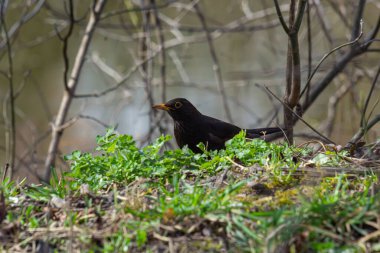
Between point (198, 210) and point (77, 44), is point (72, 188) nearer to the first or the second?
point (198, 210)

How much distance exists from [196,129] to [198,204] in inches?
139

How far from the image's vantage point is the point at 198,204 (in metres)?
3.62

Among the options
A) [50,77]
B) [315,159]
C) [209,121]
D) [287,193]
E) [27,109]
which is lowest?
[287,193]

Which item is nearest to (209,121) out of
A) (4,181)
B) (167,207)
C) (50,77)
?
(4,181)

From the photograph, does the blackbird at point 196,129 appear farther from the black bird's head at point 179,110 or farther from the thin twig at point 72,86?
the thin twig at point 72,86

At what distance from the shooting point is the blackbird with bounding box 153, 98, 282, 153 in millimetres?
6957

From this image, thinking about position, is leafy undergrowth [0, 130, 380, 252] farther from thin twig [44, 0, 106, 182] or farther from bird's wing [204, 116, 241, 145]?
thin twig [44, 0, 106, 182]

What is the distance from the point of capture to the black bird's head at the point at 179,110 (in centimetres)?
A: 731

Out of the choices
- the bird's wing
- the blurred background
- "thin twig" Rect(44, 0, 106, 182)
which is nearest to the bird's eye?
Result: the bird's wing

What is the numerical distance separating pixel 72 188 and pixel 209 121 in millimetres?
3355

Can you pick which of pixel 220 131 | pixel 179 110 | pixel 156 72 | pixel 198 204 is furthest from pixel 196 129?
pixel 156 72

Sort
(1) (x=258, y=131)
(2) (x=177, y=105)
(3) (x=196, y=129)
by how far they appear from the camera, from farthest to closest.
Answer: (2) (x=177, y=105) < (1) (x=258, y=131) < (3) (x=196, y=129)

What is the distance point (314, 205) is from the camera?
3.44 meters

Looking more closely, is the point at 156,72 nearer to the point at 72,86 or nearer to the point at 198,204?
the point at 72,86
